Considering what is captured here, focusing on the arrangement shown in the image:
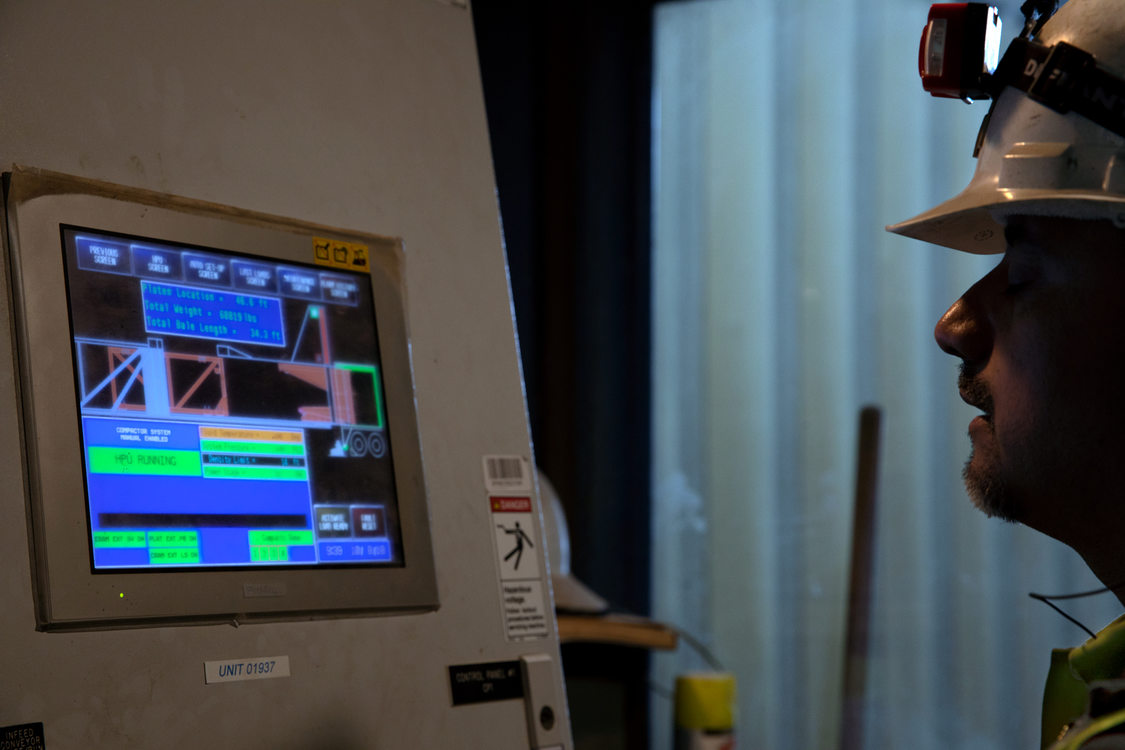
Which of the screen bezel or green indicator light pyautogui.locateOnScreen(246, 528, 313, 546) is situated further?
green indicator light pyautogui.locateOnScreen(246, 528, 313, 546)

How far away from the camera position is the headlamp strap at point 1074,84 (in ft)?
2.91

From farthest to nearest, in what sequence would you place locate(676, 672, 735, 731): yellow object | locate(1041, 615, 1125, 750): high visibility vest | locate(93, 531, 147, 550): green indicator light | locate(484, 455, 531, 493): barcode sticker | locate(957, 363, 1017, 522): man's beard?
locate(676, 672, 735, 731): yellow object < locate(484, 455, 531, 493): barcode sticker < locate(957, 363, 1017, 522): man's beard < locate(93, 531, 147, 550): green indicator light < locate(1041, 615, 1125, 750): high visibility vest

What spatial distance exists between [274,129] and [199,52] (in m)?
0.09

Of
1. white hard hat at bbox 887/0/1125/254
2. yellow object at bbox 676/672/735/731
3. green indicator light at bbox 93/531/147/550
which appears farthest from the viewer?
yellow object at bbox 676/672/735/731

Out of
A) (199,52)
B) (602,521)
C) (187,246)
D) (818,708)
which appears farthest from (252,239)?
(818,708)

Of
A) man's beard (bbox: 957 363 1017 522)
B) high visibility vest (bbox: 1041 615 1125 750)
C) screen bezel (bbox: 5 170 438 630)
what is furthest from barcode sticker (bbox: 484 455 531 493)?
high visibility vest (bbox: 1041 615 1125 750)

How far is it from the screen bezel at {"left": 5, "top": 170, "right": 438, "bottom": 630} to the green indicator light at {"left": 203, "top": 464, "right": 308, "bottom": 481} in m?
0.08

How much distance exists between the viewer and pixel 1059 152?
908 millimetres

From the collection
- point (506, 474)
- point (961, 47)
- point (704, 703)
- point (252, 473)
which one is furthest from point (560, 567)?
point (961, 47)

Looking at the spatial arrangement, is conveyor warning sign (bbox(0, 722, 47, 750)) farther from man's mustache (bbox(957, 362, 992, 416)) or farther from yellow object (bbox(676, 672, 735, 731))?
yellow object (bbox(676, 672, 735, 731))

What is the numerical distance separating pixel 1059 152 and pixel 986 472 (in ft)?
0.98

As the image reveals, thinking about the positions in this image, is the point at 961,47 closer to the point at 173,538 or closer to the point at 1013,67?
the point at 1013,67

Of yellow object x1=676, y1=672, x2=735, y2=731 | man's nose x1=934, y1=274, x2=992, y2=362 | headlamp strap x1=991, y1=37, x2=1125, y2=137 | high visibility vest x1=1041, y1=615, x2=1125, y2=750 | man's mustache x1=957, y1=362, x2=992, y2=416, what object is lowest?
yellow object x1=676, y1=672, x2=735, y2=731

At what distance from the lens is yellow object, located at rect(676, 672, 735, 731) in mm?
2002
